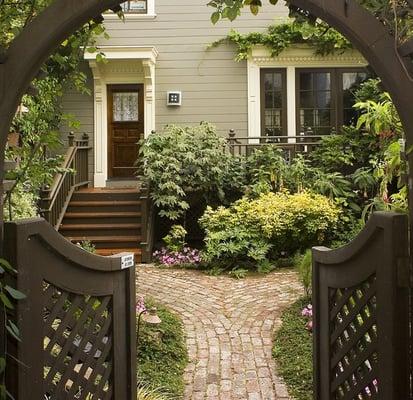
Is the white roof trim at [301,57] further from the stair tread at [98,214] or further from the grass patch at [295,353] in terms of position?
the grass patch at [295,353]

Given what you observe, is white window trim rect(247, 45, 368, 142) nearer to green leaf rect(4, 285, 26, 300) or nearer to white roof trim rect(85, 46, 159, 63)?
white roof trim rect(85, 46, 159, 63)

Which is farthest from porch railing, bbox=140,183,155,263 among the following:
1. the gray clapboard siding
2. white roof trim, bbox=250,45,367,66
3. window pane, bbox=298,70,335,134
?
white roof trim, bbox=250,45,367,66

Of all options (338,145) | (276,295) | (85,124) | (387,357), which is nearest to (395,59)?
(387,357)

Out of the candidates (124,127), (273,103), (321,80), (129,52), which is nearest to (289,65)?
(321,80)

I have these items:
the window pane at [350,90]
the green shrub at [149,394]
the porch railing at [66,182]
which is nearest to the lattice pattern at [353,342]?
the green shrub at [149,394]

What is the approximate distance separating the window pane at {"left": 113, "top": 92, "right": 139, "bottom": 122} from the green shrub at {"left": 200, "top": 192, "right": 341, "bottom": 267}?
4.37m

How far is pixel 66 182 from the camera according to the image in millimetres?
11398

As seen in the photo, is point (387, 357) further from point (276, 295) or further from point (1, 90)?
point (276, 295)

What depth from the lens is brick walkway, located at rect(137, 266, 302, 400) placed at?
5.10 m

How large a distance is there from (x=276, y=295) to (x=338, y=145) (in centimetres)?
495

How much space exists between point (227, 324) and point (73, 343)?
4029 mm

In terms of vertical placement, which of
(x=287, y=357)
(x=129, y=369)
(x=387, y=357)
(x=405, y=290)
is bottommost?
(x=287, y=357)

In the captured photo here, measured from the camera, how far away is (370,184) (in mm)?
10992

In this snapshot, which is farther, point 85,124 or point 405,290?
point 85,124
